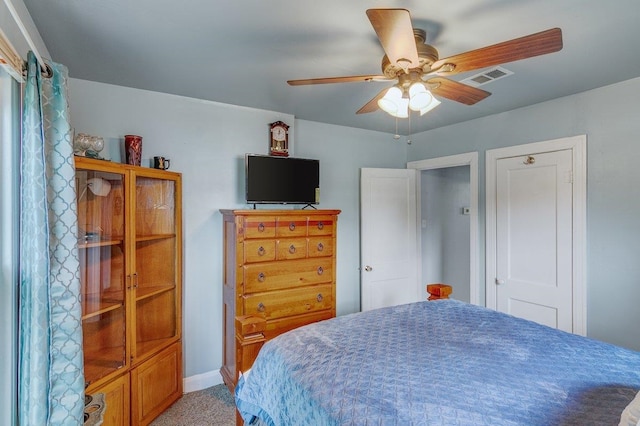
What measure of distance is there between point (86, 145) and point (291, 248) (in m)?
1.55

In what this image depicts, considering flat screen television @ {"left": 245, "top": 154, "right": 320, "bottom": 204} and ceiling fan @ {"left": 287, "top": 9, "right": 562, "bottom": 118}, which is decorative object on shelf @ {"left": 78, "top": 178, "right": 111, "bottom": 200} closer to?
flat screen television @ {"left": 245, "top": 154, "right": 320, "bottom": 204}

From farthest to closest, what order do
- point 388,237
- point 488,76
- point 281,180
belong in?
point 388,237, point 281,180, point 488,76

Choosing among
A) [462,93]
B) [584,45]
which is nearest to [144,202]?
[462,93]

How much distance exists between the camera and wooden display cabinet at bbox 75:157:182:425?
2012 mm

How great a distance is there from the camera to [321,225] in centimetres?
288

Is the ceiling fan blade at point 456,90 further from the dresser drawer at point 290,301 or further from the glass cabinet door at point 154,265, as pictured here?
the glass cabinet door at point 154,265

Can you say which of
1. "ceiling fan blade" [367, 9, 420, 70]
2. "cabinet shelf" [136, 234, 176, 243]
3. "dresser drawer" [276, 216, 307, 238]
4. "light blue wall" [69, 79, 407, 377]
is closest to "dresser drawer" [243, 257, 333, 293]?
"dresser drawer" [276, 216, 307, 238]

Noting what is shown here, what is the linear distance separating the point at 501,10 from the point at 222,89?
6.14ft

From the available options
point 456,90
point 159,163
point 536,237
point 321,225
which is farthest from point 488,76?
point 159,163

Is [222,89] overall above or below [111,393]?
above

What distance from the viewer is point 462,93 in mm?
1863

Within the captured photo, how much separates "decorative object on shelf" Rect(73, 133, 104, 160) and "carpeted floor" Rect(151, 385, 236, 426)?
Answer: 6.16 feet

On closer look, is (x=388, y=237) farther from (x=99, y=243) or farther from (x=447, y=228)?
(x=99, y=243)

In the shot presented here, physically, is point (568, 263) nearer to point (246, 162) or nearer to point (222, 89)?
point (246, 162)
